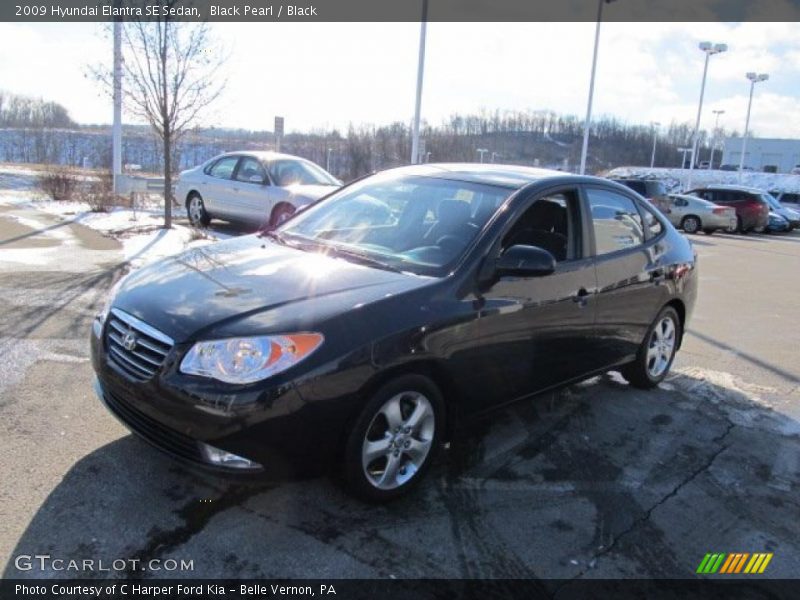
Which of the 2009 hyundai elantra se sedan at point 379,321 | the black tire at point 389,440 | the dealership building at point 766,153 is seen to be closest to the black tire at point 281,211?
the 2009 hyundai elantra se sedan at point 379,321

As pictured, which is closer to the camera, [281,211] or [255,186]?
[281,211]

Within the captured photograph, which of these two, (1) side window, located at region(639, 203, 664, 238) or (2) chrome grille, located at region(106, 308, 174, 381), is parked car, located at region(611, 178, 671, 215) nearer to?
(1) side window, located at region(639, 203, 664, 238)

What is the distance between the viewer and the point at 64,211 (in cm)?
1498

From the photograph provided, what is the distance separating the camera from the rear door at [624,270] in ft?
14.9

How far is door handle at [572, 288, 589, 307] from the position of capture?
13.8 ft

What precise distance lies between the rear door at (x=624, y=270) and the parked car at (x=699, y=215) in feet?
67.9

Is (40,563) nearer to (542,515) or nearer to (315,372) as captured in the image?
(315,372)

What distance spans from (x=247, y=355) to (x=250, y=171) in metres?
9.89

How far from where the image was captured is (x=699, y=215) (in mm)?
24172

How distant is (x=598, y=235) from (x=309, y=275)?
84.3 inches

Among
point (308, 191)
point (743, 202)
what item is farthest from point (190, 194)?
point (743, 202)

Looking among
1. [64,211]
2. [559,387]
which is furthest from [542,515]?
[64,211]

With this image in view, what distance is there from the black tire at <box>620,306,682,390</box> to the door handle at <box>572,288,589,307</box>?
114cm

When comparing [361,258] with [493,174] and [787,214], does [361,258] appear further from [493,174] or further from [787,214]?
[787,214]
